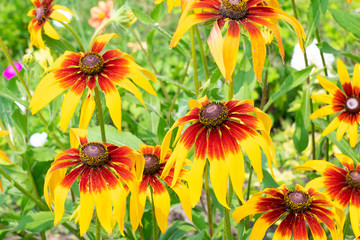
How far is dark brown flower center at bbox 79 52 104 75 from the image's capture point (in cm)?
104

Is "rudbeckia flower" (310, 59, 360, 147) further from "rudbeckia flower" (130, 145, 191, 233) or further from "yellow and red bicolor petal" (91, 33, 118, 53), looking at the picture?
"yellow and red bicolor petal" (91, 33, 118, 53)

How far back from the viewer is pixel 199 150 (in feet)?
2.86

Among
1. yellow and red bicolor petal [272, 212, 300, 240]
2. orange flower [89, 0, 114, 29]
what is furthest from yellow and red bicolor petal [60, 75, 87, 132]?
orange flower [89, 0, 114, 29]

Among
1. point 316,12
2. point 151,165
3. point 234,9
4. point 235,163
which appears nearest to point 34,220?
point 151,165

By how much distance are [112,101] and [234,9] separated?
331 millimetres

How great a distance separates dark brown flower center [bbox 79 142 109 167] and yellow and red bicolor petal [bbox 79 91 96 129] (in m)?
0.08

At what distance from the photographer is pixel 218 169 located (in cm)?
85

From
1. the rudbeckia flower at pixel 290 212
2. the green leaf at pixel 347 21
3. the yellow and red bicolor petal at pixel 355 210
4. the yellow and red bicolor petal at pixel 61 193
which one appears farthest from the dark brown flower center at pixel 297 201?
the green leaf at pixel 347 21

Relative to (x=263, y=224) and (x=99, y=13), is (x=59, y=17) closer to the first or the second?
(x=263, y=224)

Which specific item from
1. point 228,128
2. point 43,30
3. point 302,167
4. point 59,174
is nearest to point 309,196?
point 302,167

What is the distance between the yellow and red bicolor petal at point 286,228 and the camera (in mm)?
983

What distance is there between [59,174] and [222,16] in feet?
1.63

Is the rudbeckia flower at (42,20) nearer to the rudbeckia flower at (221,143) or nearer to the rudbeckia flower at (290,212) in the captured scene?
the rudbeckia flower at (221,143)

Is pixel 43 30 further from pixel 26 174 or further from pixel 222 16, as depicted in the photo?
pixel 222 16
